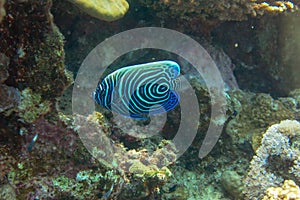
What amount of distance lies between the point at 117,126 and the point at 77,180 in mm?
1111

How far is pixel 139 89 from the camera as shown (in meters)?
2.63

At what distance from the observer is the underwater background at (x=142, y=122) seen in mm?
2254

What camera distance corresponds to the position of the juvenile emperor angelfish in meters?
2.56

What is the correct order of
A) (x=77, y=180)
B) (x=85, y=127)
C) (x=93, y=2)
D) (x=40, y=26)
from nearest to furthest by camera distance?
(x=40, y=26) → (x=77, y=180) → (x=85, y=127) → (x=93, y=2)

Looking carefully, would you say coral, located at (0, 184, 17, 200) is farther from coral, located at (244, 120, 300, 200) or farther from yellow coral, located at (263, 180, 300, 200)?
coral, located at (244, 120, 300, 200)

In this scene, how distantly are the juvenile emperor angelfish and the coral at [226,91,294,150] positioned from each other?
189cm

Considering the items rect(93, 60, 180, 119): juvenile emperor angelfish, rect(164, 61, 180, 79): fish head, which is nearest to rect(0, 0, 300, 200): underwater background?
rect(93, 60, 180, 119): juvenile emperor angelfish

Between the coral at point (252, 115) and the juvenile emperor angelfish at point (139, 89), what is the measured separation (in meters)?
1.89

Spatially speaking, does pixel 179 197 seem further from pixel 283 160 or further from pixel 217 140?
pixel 283 160

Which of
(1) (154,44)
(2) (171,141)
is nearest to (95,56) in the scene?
(1) (154,44)

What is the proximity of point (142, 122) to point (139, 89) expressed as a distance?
1.18 metres

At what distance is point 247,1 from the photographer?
4.45m

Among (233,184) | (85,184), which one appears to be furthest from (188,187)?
(85,184)

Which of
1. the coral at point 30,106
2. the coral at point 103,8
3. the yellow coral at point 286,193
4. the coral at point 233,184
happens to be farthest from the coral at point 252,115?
the coral at point 30,106
